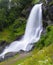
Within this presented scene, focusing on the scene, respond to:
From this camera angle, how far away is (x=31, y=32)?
163 feet

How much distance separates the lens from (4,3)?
2382 inches

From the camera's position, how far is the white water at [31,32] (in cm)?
4397

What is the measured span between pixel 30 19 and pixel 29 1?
386 inches

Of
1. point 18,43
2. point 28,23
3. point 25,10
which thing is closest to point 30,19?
point 28,23

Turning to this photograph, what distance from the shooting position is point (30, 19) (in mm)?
52812

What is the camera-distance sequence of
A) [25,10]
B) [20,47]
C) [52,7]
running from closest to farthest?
1. [20,47]
2. [52,7]
3. [25,10]

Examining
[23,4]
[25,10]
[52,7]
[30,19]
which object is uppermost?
[23,4]

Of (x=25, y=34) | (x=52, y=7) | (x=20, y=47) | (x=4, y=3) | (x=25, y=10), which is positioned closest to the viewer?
(x=20, y=47)

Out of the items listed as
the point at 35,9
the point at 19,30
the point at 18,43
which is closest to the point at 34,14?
the point at 35,9

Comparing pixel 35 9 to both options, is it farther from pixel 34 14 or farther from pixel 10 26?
pixel 10 26

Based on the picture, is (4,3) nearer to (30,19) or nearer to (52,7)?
(30,19)

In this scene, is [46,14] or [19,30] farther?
[19,30]

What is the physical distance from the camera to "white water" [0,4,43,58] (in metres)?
44.0

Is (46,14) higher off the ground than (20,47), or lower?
higher
